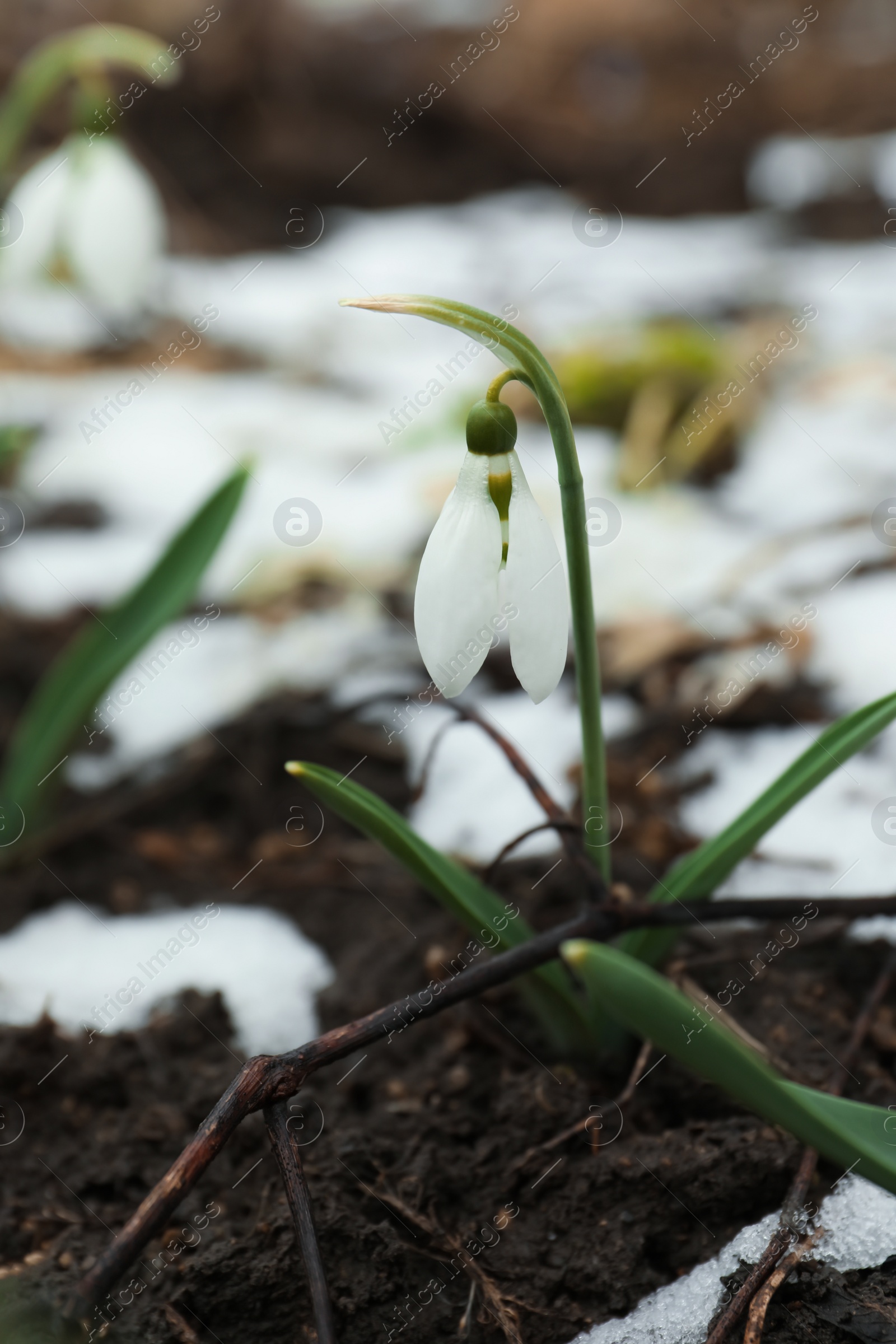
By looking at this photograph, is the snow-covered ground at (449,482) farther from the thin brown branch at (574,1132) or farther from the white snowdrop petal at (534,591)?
the white snowdrop petal at (534,591)

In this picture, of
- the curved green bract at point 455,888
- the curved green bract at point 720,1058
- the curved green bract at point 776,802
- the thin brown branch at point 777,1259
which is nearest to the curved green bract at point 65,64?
the curved green bract at point 455,888

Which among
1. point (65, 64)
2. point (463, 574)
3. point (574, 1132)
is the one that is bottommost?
point (574, 1132)

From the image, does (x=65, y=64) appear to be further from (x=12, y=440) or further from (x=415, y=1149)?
(x=415, y=1149)

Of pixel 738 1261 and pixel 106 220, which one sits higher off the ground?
pixel 106 220

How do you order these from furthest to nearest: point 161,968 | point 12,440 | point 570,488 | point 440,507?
1. point 440,507
2. point 12,440
3. point 161,968
4. point 570,488

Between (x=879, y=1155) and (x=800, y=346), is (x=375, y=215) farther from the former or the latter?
(x=879, y=1155)

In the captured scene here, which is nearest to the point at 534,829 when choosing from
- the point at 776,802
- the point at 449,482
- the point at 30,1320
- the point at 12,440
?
the point at 776,802

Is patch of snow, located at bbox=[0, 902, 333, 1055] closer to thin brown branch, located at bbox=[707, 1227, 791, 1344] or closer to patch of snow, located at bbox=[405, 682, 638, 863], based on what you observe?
patch of snow, located at bbox=[405, 682, 638, 863]

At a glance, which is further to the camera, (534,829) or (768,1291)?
(534,829)
